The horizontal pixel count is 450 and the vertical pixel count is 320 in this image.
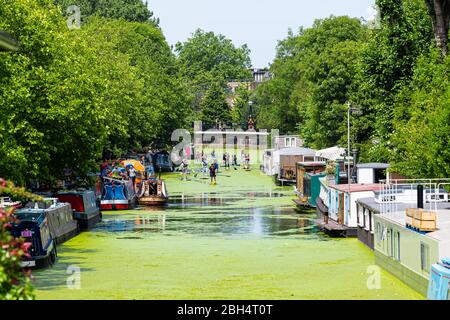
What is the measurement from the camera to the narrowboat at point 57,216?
47188mm

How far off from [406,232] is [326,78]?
6657 cm

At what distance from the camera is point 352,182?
64375 mm

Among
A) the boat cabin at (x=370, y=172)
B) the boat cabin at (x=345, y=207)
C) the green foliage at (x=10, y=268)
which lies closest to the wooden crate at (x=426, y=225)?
the boat cabin at (x=345, y=207)

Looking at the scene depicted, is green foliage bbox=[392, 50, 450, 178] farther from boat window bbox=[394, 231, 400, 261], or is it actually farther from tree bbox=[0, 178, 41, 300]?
tree bbox=[0, 178, 41, 300]

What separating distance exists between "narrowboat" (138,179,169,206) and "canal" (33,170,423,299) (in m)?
3.96

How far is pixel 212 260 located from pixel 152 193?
3621cm

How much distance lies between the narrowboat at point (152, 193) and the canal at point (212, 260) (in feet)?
13.0

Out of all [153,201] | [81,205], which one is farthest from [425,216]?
[153,201]

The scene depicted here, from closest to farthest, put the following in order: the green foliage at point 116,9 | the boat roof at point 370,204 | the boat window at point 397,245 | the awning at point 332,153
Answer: the boat window at point 397,245, the boat roof at point 370,204, the awning at point 332,153, the green foliage at point 116,9

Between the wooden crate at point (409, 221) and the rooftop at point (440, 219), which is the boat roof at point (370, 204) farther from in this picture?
the wooden crate at point (409, 221)

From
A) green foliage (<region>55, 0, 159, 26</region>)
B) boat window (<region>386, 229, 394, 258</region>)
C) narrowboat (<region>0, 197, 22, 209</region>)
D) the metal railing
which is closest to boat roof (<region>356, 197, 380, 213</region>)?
the metal railing

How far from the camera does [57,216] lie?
50562mm
